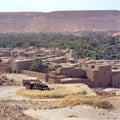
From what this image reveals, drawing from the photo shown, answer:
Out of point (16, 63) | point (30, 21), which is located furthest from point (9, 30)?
point (16, 63)

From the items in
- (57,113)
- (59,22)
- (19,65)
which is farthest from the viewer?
(59,22)

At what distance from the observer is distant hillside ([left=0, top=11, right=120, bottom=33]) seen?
15812 centimetres

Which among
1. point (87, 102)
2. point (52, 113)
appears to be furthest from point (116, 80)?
point (52, 113)

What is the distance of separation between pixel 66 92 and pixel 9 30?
14079 centimetres

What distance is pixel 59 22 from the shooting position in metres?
158

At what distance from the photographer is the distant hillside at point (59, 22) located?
158 metres

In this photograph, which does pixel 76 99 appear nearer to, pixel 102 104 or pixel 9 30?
pixel 102 104

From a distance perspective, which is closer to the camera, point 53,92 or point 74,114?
point 74,114

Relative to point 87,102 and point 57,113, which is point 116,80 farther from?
point 57,113

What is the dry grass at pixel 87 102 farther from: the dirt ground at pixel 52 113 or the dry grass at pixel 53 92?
the dry grass at pixel 53 92

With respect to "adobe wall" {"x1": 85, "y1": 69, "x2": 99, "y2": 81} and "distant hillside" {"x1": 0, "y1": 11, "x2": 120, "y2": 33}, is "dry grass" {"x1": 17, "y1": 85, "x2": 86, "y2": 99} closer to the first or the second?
"adobe wall" {"x1": 85, "y1": 69, "x2": 99, "y2": 81}

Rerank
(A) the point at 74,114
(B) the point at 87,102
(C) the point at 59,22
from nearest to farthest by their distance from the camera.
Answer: (A) the point at 74,114 → (B) the point at 87,102 → (C) the point at 59,22

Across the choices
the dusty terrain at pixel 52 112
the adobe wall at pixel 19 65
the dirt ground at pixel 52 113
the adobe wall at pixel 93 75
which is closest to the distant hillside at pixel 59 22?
the adobe wall at pixel 19 65

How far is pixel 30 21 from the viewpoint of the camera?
16050 centimetres
